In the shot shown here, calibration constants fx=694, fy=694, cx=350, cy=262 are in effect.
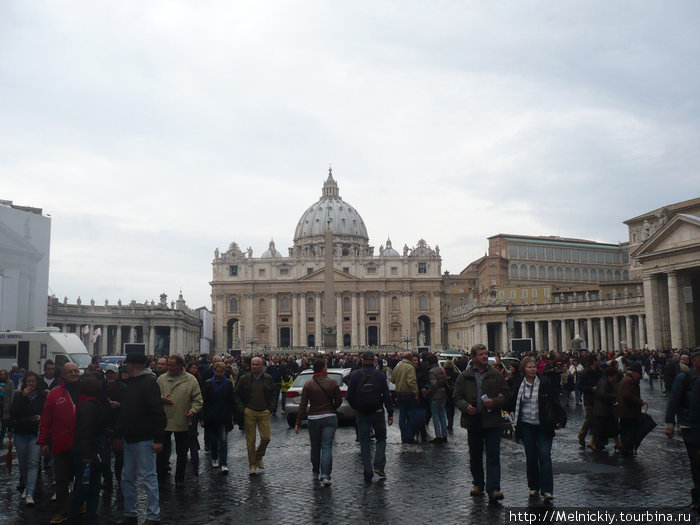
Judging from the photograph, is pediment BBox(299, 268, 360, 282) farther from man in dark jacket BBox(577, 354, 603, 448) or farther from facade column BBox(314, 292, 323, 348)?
man in dark jacket BBox(577, 354, 603, 448)

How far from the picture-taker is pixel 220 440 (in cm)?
1021

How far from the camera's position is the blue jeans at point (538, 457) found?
7.53 metres

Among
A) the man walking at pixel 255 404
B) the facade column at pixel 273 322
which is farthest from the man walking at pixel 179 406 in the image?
the facade column at pixel 273 322

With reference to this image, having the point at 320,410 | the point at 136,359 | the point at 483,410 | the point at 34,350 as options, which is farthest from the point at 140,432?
the point at 34,350

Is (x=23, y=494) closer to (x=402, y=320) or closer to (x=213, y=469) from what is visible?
(x=213, y=469)

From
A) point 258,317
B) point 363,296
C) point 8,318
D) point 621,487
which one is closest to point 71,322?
point 8,318

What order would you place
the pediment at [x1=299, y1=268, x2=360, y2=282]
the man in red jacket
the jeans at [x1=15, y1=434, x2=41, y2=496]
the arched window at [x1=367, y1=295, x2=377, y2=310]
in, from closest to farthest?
the man in red jacket < the jeans at [x1=15, y1=434, x2=41, y2=496] < the pediment at [x1=299, y1=268, x2=360, y2=282] < the arched window at [x1=367, y1=295, x2=377, y2=310]

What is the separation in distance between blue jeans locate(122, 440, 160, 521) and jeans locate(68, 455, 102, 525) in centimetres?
34

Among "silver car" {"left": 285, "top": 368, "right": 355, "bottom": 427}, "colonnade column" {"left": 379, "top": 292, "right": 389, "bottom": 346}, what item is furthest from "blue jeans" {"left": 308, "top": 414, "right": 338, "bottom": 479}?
"colonnade column" {"left": 379, "top": 292, "right": 389, "bottom": 346}

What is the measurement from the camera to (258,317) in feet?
325

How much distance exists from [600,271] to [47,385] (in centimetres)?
9563

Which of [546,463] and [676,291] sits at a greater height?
[676,291]

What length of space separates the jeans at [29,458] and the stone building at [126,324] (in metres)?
53.4

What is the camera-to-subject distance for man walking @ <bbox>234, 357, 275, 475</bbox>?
387 inches
